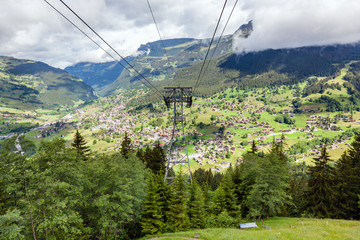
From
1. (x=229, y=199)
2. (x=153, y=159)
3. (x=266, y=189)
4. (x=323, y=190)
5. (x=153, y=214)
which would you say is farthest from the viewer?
(x=153, y=159)

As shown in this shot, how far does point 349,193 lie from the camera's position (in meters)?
31.4

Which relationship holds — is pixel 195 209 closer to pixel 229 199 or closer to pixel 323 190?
pixel 229 199

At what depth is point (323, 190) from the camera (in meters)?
32.1

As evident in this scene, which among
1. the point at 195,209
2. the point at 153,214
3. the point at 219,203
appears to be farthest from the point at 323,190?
the point at 153,214

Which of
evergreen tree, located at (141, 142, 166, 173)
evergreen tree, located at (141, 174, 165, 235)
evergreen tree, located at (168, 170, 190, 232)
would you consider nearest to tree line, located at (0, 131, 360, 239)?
evergreen tree, located at (141, 174, 165, 235)

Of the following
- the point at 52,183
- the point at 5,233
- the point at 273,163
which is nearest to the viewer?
the point at 5,233

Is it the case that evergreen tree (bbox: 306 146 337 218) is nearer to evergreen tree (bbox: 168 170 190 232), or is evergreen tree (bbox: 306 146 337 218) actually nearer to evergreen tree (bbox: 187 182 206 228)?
evergreen tree (bbox: 187 182 206 228)

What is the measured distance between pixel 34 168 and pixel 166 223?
19.2 metres

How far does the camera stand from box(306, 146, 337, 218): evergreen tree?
104 ft

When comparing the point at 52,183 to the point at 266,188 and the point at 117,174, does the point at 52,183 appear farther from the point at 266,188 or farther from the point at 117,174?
the point at 266,188

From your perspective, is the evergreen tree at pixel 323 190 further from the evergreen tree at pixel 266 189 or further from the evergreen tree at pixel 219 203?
the evergreen tree at pixel 219 203

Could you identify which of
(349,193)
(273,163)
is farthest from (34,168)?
(349,193)

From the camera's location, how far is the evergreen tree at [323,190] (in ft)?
104

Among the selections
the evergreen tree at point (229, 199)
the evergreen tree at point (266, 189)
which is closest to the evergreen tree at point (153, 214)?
the evergreen tree at point (229, 199)
